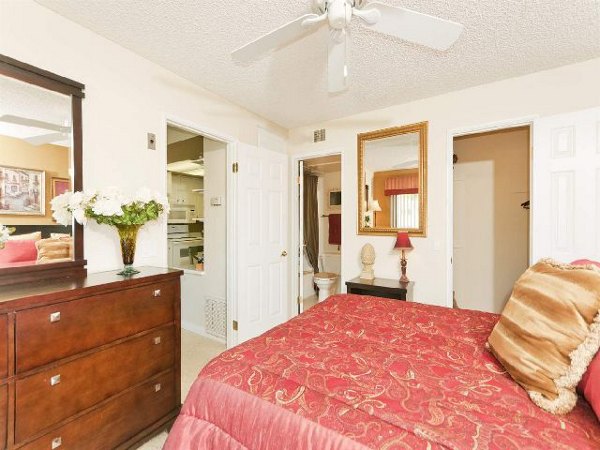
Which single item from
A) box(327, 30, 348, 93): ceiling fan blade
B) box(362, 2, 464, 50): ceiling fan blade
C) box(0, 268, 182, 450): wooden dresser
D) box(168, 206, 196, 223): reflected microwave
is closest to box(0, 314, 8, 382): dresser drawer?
box(0, 268, 182, 450): wooden dresser

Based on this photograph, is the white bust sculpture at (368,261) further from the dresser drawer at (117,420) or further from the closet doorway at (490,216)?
the dresser drawer at (117,420)

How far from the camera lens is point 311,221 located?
557cm

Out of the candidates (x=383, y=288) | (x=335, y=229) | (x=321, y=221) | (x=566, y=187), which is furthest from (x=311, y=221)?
(x=566, y=187)

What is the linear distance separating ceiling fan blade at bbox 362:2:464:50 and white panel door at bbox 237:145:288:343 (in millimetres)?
2048

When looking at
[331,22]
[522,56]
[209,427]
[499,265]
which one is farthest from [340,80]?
[499,265]

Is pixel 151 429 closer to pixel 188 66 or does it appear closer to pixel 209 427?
pixel 209 427

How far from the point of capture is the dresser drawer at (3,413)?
3.81 feet

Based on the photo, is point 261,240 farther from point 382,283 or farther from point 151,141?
point 151,141

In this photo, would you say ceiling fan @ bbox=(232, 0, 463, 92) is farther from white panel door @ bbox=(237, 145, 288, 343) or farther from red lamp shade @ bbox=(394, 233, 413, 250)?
red lamp shade @ bbox=(394, 233, 413, 250)

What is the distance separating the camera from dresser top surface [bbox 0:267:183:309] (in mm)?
1271

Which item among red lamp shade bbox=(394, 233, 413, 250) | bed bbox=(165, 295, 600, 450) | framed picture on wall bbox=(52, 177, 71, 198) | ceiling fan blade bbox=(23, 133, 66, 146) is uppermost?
ceiling fan blade bbox=(23, 133, 66, 146)

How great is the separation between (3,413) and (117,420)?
55 cm

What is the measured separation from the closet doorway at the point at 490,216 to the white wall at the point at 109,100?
359cm

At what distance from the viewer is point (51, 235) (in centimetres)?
169
